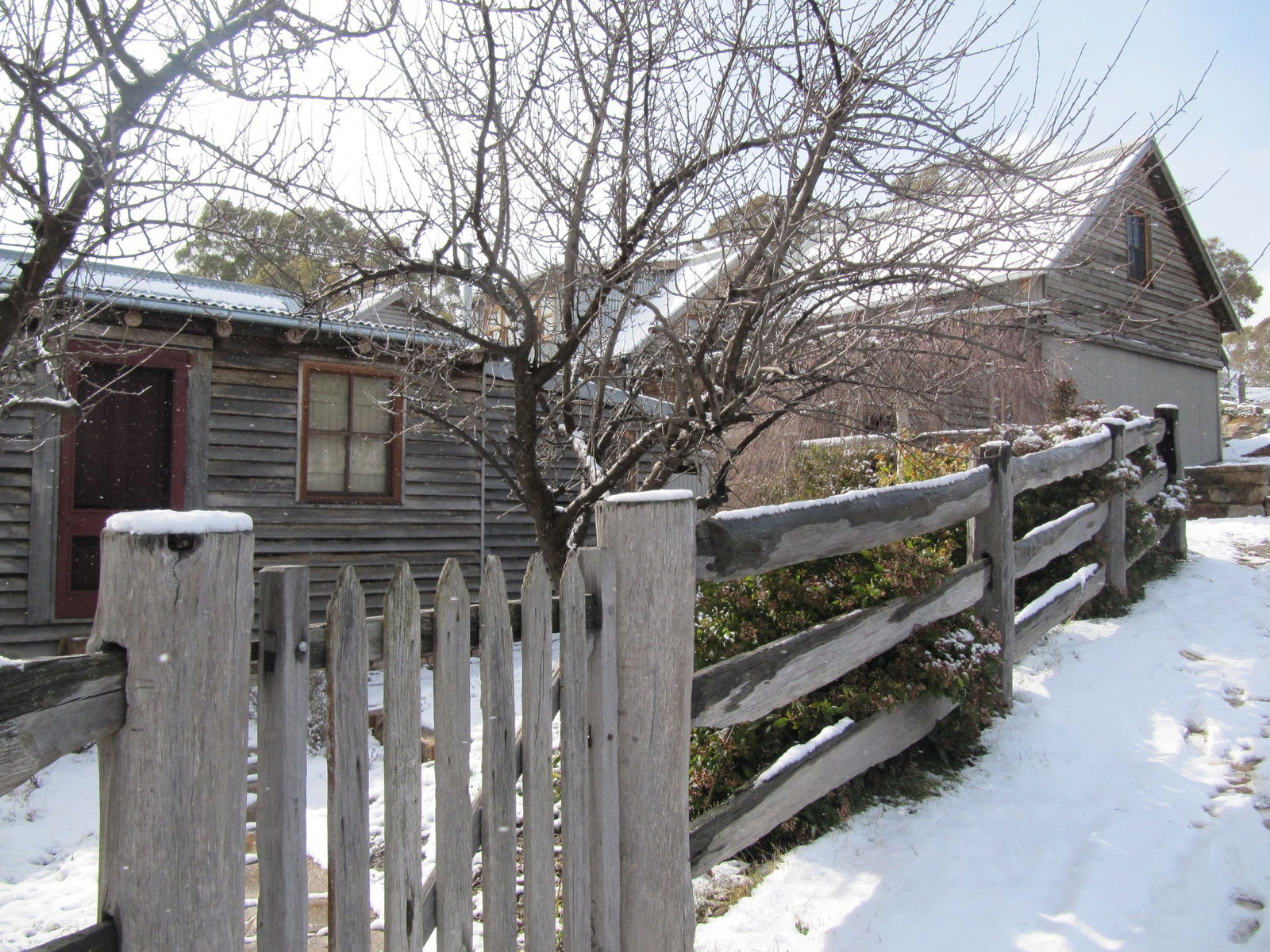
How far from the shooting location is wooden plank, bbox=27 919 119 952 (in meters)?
1.34

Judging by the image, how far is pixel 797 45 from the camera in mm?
3416

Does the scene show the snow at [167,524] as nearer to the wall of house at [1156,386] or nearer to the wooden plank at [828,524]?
the wooden plank at [828,524]

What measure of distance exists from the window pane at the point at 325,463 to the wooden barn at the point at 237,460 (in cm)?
2

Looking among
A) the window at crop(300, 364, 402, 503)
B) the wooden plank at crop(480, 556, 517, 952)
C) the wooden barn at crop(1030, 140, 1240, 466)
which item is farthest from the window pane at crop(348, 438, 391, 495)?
the wooden barn at crop(1030, 140, 1240, 466)

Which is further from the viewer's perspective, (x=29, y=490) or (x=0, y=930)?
(x=29, y=490)

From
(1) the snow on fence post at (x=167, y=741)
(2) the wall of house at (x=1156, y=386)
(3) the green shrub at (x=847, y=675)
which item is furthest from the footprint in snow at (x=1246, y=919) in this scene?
(2) the wall of house at (x=1156, y=386)

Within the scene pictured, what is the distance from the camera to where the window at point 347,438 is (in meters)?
8.38

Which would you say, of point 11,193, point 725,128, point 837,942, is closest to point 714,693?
point 837,942

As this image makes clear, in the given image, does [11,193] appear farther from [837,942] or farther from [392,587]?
[837,942]

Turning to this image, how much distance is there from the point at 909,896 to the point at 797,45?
3307mm

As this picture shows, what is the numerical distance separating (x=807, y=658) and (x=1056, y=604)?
305 cm

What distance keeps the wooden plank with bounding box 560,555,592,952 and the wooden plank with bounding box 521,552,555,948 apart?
0.19 feet

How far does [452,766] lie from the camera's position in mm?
1859

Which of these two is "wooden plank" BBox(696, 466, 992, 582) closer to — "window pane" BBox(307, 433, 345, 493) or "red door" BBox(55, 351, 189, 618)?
"red door" BBox(55, 351, 189, 618)
